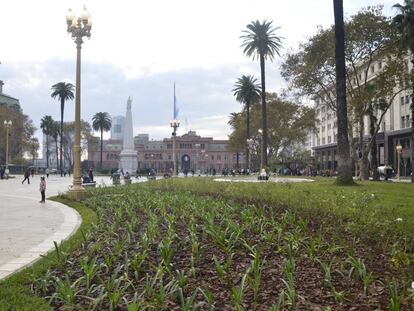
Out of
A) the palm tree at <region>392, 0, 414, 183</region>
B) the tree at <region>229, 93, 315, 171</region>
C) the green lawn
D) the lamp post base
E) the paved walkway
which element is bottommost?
the paved walkway

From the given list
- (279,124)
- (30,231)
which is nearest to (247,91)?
(279,124)

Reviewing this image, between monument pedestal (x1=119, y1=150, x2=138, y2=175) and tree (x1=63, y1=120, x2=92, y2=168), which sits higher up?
tree (x1=63, y1=120, x2=92, y2=168)

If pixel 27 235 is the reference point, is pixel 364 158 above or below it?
above

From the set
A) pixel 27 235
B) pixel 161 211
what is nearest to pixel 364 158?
pixel 161 211

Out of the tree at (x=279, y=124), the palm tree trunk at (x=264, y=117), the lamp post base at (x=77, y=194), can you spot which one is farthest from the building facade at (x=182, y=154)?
the lamp post base at (x=77, y=194)

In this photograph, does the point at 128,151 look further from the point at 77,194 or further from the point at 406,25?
the point at 77,194

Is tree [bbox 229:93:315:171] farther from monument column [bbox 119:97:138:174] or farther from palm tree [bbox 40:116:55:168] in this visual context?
palm tree [bbox 40:116:55:168]

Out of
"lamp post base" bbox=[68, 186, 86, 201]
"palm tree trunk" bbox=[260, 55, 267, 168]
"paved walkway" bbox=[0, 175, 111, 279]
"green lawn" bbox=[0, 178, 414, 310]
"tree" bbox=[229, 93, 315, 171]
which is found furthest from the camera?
"tree" bbox=[229, 93, 315, 171]

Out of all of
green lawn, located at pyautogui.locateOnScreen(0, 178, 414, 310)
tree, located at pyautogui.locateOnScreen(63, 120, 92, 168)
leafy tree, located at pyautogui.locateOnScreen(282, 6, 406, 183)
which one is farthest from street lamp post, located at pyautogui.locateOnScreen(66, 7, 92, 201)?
tree, located at pyautogui.locateOnScreen(63, 120, 92, 168)

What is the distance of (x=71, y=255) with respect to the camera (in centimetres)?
741

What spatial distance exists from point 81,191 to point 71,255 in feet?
44.5

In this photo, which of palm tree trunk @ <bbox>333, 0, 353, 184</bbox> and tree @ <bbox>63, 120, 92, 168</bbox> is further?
tree @ <bbox>63, 120, 92, 168</bbox>

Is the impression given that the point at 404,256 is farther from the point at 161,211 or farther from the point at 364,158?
the point at 364,158

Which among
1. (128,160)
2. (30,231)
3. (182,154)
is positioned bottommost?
(30,231)
